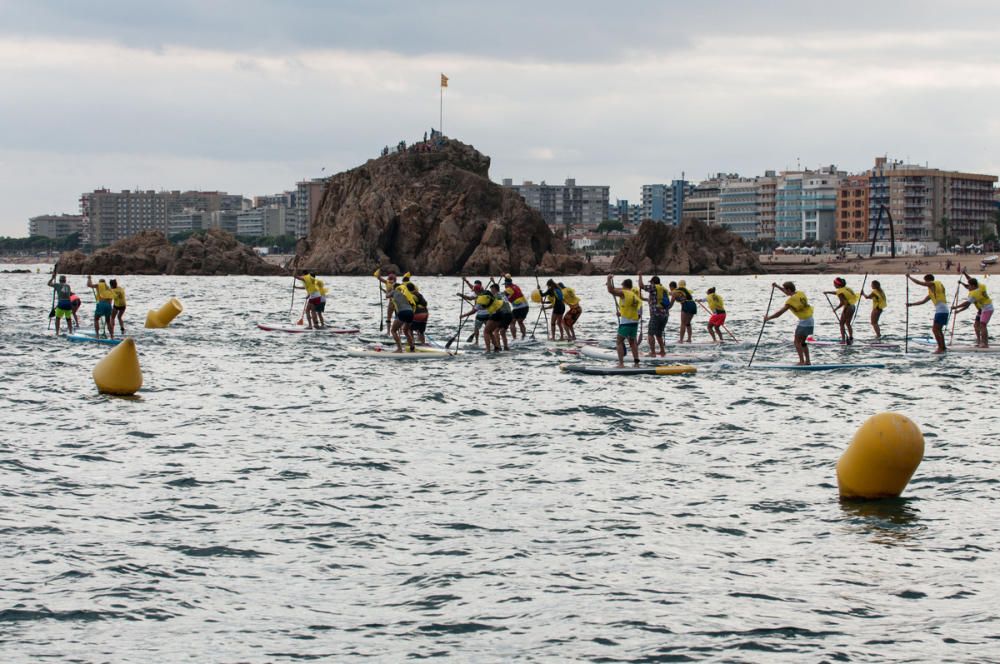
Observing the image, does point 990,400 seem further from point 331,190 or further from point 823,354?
point 331,190

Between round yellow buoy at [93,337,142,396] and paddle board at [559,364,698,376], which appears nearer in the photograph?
round yellow buoy at [93,337,142,396]

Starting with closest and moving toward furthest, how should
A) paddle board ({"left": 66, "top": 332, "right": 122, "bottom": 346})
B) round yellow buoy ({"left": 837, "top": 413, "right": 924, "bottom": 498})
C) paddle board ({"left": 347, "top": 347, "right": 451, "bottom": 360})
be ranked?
round yellow buoy ({"left": 837, "top": 413, "right": 924, "bottom": 498})
paddle board ({"left": 347, "top": 347, "right": 451, "bottom": 360})
paddle board ({"left": 66, "top": 332, "right": 122, "bottom": 346})

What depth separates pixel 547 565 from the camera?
12.8m

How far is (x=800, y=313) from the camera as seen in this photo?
96.4ft

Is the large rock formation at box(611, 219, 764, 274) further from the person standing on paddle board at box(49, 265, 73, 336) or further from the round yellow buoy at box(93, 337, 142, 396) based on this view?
the round yellow buoy at box(93, 337, 142, 396)

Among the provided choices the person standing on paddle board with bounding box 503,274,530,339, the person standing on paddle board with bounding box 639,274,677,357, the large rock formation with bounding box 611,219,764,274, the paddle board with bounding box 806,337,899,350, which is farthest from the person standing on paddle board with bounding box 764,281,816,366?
the large rock formation with bounding box 611,219,764,274

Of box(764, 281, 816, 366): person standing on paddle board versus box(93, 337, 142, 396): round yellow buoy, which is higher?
box(764, 281, 816, 366): person standing on paddle board

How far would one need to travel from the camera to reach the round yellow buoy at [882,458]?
15078 millimetres

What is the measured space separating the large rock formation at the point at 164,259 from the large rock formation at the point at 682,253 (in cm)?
5098

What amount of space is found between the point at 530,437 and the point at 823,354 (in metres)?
17.8

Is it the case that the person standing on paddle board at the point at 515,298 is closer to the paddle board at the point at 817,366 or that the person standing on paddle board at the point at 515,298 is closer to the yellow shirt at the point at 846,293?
the paddle board at the point at 817,366

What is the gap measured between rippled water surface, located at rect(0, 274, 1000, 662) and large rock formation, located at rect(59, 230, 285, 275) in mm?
145462

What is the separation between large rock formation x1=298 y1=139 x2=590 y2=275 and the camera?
17188cm

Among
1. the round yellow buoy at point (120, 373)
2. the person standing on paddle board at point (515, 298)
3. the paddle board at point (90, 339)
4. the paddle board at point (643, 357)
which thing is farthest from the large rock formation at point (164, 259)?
the round yellow buoy at point (120, 373)
